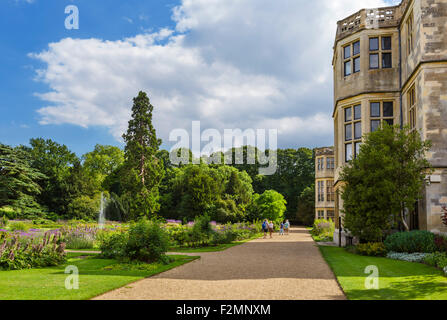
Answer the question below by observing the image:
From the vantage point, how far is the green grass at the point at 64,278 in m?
6.47

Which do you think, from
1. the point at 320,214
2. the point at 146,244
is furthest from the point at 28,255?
the point at 320,214

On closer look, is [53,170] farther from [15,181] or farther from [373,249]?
[373,249]

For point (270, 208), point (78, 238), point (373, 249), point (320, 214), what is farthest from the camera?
point (320, 214)

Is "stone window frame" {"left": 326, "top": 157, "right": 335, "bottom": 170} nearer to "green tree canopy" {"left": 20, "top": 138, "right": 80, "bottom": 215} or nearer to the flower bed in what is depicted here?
"green tree canopy" {"left": 20, "top": 138, "right": 80, "bottom": 215}

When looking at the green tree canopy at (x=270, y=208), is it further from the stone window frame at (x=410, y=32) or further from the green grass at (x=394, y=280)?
the green grass at (x=394, y=280)

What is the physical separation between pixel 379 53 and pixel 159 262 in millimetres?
13248

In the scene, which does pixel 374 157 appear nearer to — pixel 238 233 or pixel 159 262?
pixel 159 262

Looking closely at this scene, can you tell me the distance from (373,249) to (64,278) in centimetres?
974

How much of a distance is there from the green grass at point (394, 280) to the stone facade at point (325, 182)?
31936mm

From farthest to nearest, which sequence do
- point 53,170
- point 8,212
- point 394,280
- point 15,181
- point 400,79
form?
point 53,170, point 15,181, point 8,212, point 400,79, point 394,280

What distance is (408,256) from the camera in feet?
38.2

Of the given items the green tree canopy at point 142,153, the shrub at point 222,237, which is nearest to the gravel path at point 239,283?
the shrub at point 222,237

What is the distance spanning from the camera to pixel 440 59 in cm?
1350

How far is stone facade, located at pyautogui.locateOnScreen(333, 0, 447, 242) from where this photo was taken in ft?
43.7
